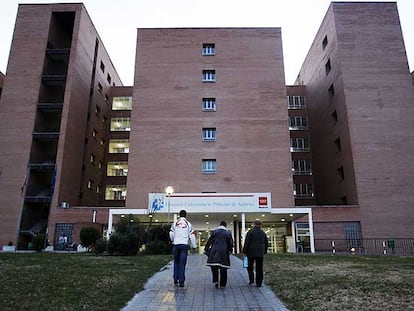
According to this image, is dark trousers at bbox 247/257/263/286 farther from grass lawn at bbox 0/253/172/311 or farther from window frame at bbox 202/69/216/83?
window frame at bbox 202/69/216/83

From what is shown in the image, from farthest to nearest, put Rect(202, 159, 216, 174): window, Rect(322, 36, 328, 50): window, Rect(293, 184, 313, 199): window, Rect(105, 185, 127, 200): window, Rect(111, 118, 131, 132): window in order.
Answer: Rect(111, 118, 131, 132): window < Rect(105, 185, 127, 200): window < Rect(293, 184, 313, 199): window < Rect(322, 36, 328, 50): window < Rect(202, 159, 216, 174): window

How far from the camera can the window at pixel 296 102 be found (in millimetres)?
52875

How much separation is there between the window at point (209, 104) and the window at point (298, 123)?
672 inches

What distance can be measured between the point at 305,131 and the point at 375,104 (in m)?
14.4

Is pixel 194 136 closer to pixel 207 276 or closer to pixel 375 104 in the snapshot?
pixel 375 104

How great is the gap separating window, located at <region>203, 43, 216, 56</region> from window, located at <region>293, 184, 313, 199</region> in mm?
20578

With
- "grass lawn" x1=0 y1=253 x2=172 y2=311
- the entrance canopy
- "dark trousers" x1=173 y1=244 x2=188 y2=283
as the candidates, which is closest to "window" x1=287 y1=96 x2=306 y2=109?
the entrance canopy

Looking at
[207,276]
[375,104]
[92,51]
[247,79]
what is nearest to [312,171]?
[375,104]

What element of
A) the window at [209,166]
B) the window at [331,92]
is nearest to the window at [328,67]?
the window at [331,92]

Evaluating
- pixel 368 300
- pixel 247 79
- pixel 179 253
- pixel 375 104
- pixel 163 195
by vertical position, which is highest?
pixel 247 79

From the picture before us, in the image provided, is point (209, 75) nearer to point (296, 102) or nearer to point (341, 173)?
point (341, 173)

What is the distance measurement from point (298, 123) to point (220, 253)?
45.7 m

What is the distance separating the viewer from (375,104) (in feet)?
124

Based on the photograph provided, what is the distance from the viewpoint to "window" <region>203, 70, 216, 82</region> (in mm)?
39656
